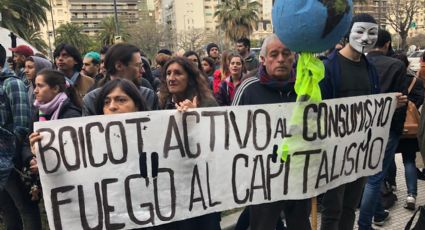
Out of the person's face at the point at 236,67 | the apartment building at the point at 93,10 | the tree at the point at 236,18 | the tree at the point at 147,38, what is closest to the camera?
the person's face at the point at 236,67

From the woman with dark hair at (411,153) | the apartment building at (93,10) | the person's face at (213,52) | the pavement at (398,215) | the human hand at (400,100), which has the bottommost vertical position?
the pavement at (398,215)

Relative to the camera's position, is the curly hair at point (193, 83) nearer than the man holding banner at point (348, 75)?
No

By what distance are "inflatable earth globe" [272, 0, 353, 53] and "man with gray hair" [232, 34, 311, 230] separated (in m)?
0.21

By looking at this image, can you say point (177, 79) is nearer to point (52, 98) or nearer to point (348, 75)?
point (52, 98)

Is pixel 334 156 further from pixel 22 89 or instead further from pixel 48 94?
pixel 22 89

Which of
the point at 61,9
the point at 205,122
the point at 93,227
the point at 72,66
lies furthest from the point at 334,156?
the point at 61,9

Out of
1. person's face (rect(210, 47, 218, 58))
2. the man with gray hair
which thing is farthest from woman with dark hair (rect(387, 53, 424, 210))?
person's face (rect(210, 47, 218, 58))

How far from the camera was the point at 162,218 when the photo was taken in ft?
7.86

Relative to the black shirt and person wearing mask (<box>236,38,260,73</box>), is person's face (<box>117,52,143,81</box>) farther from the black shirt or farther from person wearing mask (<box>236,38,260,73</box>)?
person wearing mask (<box>236,38,260,73</box>)

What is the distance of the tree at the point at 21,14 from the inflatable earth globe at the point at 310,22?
79.7 feet

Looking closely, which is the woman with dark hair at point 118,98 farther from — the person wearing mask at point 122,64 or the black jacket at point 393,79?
the black jacket at point 393,79

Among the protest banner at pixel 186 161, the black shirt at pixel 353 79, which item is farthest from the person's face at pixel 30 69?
the black shirt at pixel 353 79

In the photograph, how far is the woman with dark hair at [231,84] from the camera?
172 inches

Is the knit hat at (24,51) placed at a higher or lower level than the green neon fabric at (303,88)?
higher
